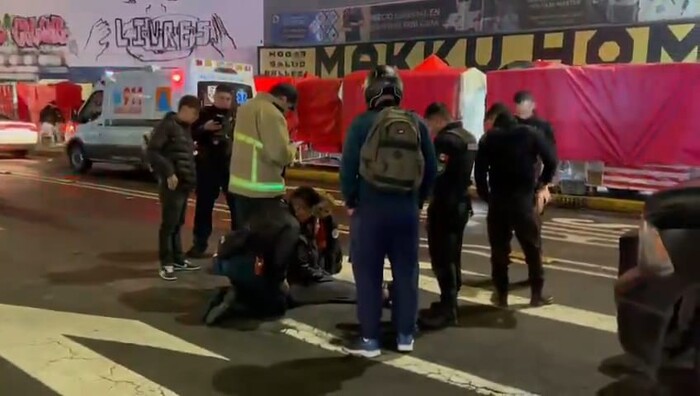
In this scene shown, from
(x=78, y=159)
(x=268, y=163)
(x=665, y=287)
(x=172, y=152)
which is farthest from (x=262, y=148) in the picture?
(x=78, y=159)

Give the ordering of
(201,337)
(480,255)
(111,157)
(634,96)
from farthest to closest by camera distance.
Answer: (111,157), (634,96), (480,255), (201,337)

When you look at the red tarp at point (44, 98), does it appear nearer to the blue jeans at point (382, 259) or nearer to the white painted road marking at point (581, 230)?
the white painted road marking at point (581, 230)

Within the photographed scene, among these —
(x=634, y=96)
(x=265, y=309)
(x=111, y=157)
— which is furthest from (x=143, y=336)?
(x=111, y=157)

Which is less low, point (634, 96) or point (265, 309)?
point (634, 96)

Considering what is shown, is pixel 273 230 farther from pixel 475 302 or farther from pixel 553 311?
pixel 553 311

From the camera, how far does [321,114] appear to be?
18.1 m

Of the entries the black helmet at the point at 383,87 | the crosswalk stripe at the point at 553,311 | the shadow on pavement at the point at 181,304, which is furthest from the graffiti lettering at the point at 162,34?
the black helmet at the point at 383,87

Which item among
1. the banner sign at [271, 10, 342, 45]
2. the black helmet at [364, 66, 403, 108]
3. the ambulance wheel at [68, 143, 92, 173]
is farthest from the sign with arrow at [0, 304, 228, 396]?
the banner sign at [271, 10, 342, 45]

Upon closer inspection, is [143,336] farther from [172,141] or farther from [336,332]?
[172,141]

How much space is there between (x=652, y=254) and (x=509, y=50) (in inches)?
778

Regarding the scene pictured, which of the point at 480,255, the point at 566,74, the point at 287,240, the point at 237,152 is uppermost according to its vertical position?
the point at 566,74

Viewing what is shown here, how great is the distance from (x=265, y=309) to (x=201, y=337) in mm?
640

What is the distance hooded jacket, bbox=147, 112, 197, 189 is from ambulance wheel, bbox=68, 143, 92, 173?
38.1ft

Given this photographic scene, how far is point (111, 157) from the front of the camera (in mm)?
17391
